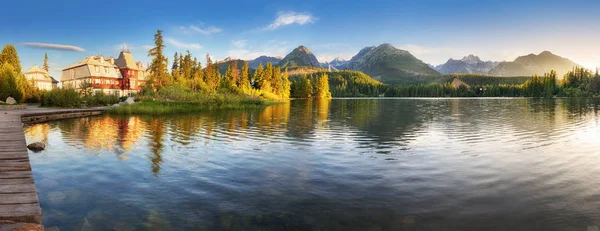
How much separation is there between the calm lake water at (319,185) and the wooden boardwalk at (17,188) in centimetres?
82

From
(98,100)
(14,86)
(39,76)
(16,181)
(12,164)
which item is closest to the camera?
(16,181)

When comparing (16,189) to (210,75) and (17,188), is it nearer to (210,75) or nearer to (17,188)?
(17,188)

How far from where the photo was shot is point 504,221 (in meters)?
8.59

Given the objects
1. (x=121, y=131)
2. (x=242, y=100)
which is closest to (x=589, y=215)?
(x=121, y=131)

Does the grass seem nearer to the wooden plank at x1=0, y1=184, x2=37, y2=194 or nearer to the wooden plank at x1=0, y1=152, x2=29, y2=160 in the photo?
the wooden plank at x1=0, y1=152, x2=29, y2=160

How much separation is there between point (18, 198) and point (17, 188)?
1082 mm

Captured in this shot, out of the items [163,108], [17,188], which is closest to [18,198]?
[17,188]

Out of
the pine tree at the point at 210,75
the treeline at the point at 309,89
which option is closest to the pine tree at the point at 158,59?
the pine tree at the point at 210,75

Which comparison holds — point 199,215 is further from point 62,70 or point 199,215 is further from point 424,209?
point 62,70

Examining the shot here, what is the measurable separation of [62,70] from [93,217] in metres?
121

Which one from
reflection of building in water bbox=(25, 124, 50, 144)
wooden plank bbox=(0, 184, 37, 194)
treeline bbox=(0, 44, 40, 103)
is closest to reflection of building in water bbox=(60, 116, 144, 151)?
reflection of building in water bbox=(25, 124, 50, 144)

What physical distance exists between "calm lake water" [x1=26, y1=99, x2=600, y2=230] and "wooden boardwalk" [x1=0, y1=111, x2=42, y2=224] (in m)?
0.82

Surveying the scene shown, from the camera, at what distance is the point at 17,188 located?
894cm

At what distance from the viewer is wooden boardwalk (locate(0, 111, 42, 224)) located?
23.4 feet
